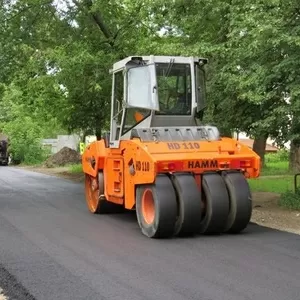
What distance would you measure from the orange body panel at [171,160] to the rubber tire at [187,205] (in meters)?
0.23

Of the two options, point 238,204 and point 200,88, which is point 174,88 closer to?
point 200,88

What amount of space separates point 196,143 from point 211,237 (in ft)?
5.49

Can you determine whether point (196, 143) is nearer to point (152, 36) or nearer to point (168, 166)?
point (168, 166)

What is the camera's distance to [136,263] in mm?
7402

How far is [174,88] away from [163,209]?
2.78 meters

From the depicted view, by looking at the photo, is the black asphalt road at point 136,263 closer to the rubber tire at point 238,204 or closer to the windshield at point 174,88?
the rubber tire at point 238,204

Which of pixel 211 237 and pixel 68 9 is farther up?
pixel 68 9

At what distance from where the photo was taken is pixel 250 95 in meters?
10.7

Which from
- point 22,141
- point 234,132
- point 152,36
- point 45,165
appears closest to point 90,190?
point 234,132

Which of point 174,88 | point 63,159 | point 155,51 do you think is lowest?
point 63,159

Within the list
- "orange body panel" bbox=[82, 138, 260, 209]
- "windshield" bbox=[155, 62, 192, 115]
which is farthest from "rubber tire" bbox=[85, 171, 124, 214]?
"windshield" bbox=[155, 62, 192, 115]

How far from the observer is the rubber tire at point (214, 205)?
30.4 ft

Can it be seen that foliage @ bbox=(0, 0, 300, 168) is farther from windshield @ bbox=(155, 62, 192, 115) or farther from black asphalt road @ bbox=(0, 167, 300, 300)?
black asphalt road @ bbox=(0, 167, 300, 300)

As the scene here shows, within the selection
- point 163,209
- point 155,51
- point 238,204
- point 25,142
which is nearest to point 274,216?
point 238,204
